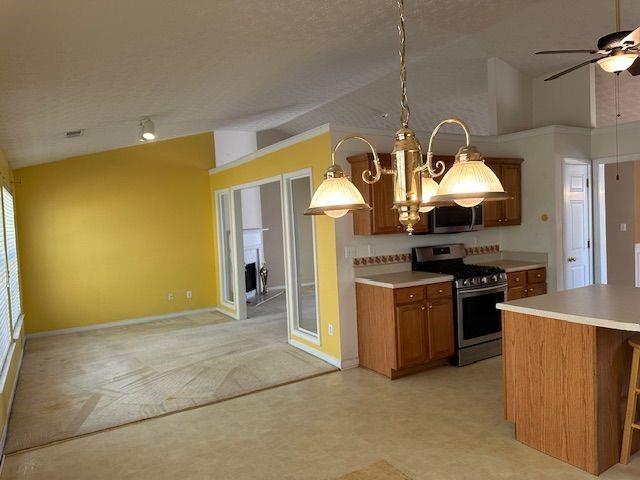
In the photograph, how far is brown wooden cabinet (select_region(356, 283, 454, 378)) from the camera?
4.11m

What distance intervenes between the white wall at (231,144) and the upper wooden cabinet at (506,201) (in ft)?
15.0

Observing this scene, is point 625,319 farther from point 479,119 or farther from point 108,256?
point 108,256

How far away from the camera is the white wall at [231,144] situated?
26.2ft

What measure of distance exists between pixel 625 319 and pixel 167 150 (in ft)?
21.9

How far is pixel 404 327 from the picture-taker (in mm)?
4129

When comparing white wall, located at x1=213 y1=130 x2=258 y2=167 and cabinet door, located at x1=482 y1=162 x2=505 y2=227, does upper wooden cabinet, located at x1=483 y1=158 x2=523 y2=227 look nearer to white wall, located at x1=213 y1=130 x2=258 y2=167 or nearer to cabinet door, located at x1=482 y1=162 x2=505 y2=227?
cabinet door, located at x1=482 y1=162 x2=505 y2=227

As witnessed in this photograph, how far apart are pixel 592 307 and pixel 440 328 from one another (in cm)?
172

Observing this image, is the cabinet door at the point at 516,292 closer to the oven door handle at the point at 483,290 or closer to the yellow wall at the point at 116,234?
the oven door handle at the point at 483,290

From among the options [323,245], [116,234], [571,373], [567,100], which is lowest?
[571,373]

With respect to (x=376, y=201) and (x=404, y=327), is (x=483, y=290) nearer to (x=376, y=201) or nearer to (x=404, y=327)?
(x=404, y=327)

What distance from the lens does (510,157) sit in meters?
5.51

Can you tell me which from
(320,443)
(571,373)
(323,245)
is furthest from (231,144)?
(571,373)

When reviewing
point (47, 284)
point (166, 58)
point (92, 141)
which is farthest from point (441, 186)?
point (47, 284)

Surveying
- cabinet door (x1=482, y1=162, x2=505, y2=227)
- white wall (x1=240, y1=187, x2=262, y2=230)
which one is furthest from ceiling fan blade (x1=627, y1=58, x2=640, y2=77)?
white wall (x1=240, y1=187, x2=262, y2=230)
